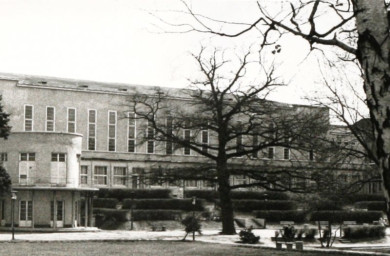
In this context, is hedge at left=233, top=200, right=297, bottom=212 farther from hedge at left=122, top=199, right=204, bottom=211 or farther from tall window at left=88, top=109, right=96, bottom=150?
tall window at left=88, top=109, right=96, bottom=150

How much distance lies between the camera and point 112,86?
76.4 metres

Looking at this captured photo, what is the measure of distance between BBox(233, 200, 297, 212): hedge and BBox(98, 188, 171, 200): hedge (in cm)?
780

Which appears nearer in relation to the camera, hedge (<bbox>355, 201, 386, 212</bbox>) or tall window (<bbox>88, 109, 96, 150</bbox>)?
hedge (<bbox>355, 201, 386, 212</bbox>)

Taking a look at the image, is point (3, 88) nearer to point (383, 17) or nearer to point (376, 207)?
point (376, 207)

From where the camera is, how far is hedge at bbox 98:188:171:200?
A: 63.6 m

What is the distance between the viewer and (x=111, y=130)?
72.8m

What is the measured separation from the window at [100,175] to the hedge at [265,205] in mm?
14841

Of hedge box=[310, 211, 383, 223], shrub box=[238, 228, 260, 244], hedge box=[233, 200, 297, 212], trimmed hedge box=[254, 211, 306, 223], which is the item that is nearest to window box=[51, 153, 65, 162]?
trimmed hedge box=[254, 211, 306, 223]

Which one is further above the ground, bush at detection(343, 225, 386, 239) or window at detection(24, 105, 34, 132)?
window at detection(24, 105, 34, 132)

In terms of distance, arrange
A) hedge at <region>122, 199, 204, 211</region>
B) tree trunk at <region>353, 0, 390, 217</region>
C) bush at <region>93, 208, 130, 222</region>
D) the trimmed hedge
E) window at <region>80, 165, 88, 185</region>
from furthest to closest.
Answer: window at <region>80, 165, 88, 185</region>
hedge at <region>122, 199, 204, 211</region>
the trimmed hedge
bush at <region>93, 208, 130, 222</region>
tree trunk at <region>353, 0, 390, 217</region>

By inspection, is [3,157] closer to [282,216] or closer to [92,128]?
[92,128]

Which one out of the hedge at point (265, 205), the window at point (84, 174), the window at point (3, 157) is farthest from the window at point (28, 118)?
the hedge at point (265, 205)

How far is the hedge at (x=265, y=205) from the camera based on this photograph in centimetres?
6328

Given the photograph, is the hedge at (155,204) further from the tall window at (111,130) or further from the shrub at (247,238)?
the shrub at (247,238)
